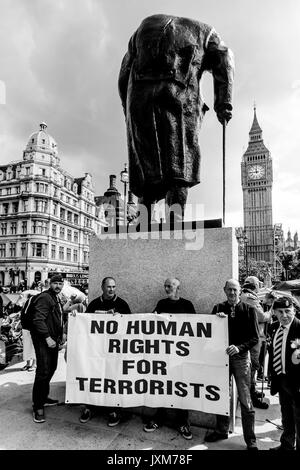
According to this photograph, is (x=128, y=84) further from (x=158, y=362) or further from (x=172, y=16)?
(x=158, y=362)

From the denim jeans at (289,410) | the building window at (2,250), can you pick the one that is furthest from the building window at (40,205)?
the denim jeans at (289,410)

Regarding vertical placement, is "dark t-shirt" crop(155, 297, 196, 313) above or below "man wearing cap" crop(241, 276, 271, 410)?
above

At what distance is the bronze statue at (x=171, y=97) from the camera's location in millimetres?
3768

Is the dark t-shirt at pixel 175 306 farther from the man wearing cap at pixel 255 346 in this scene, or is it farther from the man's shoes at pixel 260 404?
the man's shoes at pixel 260 404

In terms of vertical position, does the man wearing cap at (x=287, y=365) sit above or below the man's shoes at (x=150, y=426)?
above

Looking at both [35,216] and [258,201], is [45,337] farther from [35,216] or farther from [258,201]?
[258,201]

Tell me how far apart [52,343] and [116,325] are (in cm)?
93

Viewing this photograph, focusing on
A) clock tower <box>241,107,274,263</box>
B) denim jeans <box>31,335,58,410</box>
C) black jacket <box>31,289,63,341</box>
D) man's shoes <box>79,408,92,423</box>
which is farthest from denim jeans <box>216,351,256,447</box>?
clock tower <box>241,107,274,263</box>

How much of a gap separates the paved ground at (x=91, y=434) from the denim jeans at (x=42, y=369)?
8.9 inches

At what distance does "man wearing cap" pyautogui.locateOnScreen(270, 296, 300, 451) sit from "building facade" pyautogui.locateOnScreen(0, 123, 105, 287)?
2028 inches

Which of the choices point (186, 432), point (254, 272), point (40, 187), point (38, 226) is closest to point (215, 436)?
point (186, 432)

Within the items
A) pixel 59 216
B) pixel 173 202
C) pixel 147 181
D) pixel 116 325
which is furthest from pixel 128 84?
pixel 59 216

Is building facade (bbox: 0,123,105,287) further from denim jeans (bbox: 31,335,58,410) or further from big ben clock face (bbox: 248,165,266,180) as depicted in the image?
big ben clock face (bbox: 248,165,266,180)

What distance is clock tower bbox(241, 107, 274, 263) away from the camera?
116 meters
